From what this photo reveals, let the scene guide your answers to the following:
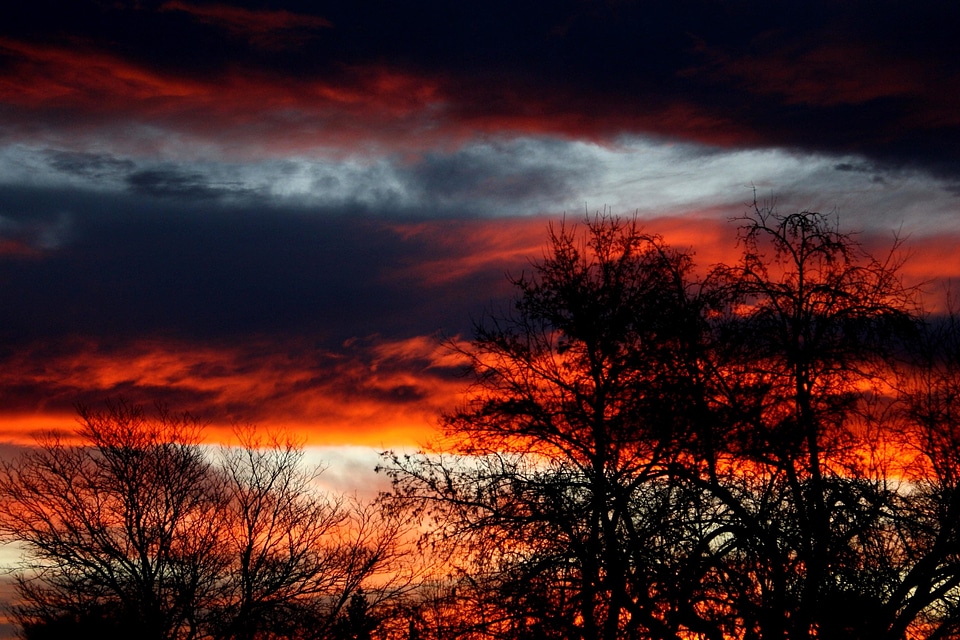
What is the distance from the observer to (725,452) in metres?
13.8

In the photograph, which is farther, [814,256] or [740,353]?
[814,256]

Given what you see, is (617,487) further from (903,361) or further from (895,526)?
(903,361)

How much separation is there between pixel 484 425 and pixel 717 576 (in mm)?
5135

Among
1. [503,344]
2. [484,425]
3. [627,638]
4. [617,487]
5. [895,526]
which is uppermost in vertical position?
[503,344]

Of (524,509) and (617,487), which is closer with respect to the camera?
(617,487)

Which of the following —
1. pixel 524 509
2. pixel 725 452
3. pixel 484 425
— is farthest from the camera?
pixel 484 425

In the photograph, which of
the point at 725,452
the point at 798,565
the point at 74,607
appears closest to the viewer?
the point at 798,565

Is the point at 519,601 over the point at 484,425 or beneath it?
beneath

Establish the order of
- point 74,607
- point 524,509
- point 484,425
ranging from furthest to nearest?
point 74,607 → point 484,425 → point 524,509

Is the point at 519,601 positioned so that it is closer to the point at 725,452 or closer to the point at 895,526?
the point at 725,452

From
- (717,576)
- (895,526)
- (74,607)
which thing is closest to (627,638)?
(717,576)

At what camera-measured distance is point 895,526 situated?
1318 centimetres

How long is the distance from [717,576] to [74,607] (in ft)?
66.3

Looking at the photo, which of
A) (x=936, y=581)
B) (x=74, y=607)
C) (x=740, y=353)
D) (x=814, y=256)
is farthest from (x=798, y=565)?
(x=74, y=607)
